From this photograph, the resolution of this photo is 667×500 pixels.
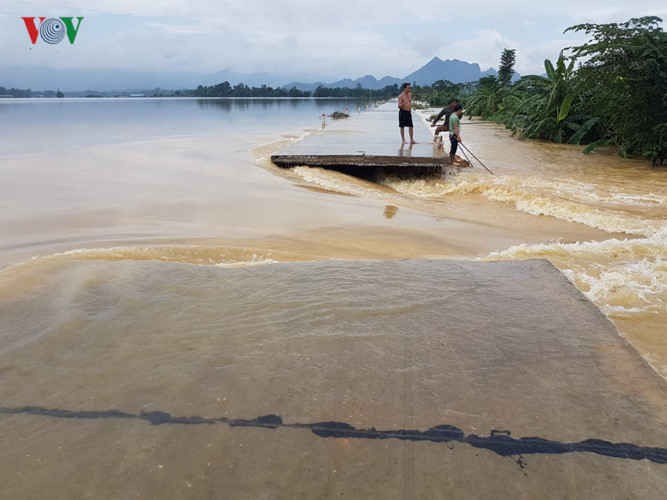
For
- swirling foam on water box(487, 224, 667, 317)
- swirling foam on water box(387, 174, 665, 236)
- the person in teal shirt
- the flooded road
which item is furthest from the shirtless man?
swirling foam on water box(487, 224, 667, 317)

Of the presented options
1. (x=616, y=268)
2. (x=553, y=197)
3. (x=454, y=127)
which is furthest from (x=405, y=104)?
(x=616, y=268)

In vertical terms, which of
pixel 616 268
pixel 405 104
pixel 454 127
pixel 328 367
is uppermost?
pixel 405 104

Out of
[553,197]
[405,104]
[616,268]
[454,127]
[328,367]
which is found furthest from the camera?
[405,104]

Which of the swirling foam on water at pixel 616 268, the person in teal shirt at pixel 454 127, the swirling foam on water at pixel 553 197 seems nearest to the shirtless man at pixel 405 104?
the person in teal shirt at pixel 454 127

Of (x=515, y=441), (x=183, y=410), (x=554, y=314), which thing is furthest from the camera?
(x=554, y=314)

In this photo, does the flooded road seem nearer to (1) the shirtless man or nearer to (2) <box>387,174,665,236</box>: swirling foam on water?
(2) <box>387,174,665,236</box>: swirling foam on water

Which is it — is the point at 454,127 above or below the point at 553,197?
above

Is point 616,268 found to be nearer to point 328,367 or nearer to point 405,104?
point 328,367

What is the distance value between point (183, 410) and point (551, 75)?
1698cm

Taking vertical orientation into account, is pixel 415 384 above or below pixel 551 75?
below

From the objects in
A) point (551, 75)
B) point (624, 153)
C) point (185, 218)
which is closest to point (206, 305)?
point (185, 218)

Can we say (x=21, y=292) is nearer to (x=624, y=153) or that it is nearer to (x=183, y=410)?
(x=183, y=410)

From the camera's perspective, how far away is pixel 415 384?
2270 millimetres

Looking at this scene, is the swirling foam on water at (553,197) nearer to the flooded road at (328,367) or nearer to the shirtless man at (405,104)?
the flooded road at (328,367)
